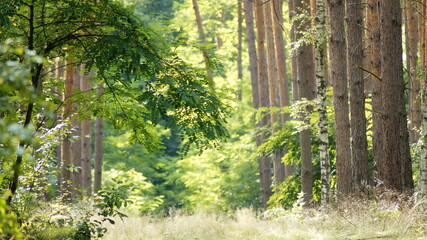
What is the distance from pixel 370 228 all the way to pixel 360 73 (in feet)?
15.0

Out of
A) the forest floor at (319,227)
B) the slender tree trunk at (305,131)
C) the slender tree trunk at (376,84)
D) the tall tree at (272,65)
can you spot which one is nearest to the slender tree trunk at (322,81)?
the slender tree trunk at (376,84)

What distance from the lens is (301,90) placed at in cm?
1584

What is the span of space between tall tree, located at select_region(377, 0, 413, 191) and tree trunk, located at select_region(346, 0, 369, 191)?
0.97 metres

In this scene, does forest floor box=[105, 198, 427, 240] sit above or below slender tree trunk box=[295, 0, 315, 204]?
below

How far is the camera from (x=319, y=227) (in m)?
10.9

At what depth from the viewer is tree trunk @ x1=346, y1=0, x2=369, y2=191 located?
13.3 m

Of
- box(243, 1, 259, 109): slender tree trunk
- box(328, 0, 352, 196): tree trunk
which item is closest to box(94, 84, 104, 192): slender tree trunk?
box(243, 1, 259, 109): slender tree trunk

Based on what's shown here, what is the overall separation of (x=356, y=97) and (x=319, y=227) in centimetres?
366

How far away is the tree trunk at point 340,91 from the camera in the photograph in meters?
12.9

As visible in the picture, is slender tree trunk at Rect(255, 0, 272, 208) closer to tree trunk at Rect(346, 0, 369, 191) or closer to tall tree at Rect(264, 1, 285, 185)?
tall tree at Rect(264, 1, 285, 185)

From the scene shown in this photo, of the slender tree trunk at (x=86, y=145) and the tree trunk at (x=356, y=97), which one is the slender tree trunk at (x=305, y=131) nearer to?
the tree trunk at (x=356, y=97)

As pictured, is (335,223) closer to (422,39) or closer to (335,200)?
(335,200)

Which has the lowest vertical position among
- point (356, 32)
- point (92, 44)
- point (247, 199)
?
point (247, 199)

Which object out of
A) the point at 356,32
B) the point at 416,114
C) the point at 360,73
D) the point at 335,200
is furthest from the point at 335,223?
the point at 416,114
